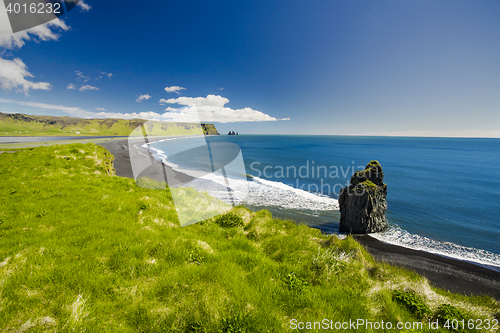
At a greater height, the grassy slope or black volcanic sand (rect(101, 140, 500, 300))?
the grassy slope

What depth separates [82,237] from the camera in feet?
18.9

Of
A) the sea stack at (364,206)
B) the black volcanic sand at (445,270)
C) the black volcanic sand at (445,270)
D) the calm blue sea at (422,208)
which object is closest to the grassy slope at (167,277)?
the black volcanic sand at (445,270)

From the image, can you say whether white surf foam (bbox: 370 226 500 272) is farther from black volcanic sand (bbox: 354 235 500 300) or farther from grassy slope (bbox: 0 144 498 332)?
grassy slope (bbox: 0 144 498 332)

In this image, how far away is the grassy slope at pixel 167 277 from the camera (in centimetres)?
356

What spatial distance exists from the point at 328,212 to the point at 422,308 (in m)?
18.8

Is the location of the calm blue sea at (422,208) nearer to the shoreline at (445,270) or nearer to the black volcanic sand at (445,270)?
the shoreline at (445,270)

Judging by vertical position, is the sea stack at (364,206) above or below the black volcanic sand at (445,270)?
above

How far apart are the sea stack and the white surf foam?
1.17m

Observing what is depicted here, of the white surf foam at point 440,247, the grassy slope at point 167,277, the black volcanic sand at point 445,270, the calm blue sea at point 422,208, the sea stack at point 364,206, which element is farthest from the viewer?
the sea stack at point 364,206

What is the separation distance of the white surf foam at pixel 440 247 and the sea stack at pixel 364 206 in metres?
1.17

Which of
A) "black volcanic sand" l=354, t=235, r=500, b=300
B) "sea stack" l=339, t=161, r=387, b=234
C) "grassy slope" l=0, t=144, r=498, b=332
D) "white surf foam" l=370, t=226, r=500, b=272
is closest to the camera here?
"grassy slope" l=0, t=144, r=498, b=332

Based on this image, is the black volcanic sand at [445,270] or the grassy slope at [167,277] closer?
the grassy slope at [167,277]

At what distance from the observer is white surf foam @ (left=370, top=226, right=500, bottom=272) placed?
1354cm

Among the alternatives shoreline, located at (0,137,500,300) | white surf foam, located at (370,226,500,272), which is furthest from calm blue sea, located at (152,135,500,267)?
shoreline, located at (0,137,500,300)
